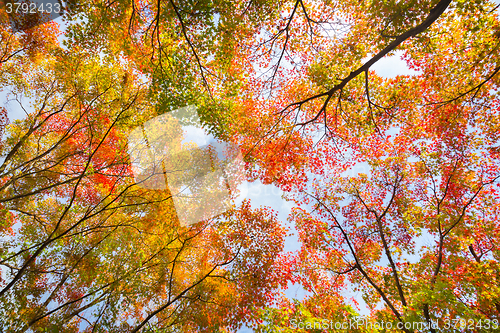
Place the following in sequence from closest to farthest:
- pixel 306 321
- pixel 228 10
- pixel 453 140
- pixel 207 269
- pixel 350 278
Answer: pixel 306 321 → pixel 228 10 → pixel 207 269 → pixel 453 140 → pixel 350 278

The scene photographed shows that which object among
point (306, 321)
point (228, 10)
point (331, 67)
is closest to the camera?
point (306, 321)

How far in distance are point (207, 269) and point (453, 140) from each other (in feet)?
41.0

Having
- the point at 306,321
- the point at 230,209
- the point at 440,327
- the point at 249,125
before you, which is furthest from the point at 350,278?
the point at 249,125

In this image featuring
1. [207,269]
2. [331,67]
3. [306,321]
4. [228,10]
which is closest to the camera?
[306,321]

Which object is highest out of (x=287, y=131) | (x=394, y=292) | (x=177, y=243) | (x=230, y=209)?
(x=287, y=131)

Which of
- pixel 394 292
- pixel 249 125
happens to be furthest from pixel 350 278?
pixel 249 125

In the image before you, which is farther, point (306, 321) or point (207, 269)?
point (207, 269)

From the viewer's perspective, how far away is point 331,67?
6547mm

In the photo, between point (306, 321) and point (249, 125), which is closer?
point (306, 321)

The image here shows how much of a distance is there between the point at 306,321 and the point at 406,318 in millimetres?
2265

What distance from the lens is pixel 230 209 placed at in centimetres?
953

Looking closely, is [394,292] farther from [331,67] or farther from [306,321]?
[331,67]

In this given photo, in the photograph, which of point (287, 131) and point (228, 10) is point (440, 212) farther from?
point (228, 10)

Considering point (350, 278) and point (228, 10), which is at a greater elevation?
point (228, 10)
